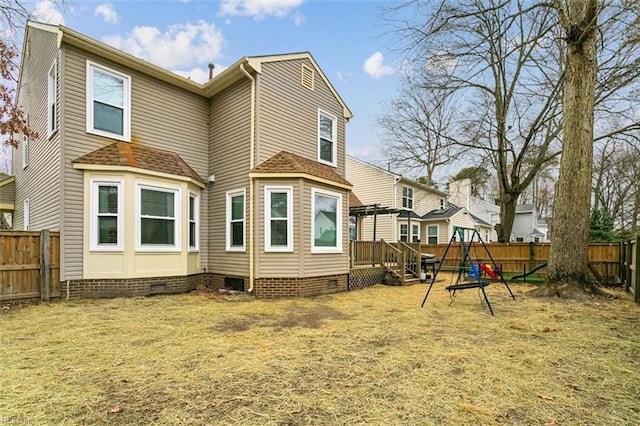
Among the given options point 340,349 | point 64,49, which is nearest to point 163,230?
point 64,49

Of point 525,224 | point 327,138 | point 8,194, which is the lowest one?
point 525,224

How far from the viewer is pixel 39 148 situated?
9836 mm

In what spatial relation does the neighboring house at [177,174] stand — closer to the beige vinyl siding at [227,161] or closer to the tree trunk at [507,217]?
the beige vinyl siding at [227,161]

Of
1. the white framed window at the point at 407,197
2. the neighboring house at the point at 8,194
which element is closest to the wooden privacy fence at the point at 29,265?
the neighboring house at the point at 8,194

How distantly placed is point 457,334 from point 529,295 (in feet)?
17.4

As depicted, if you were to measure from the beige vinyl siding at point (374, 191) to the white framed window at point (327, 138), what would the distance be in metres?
8.58

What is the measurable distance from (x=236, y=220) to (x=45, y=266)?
14.5ft

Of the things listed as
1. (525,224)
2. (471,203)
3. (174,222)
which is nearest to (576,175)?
(174,222)

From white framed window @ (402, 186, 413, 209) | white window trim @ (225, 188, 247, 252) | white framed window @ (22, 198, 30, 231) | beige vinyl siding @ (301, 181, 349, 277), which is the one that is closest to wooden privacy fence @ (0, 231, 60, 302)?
white window trim @ (225, 188, 247, 252)

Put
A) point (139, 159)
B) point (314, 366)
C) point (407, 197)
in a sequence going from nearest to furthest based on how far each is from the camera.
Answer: point (314, 366) < point (139, 159) < point (407, 197)

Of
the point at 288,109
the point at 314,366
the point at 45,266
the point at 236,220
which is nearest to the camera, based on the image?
the point at 314,366

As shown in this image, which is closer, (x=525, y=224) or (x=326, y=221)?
(x=326, y=221)

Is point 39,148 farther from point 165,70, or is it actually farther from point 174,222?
point 174,222

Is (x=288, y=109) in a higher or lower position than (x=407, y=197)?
higher
